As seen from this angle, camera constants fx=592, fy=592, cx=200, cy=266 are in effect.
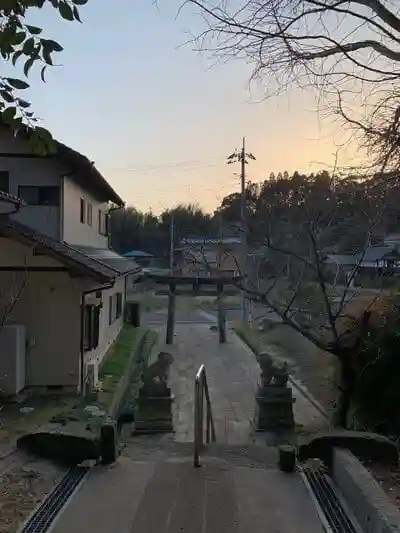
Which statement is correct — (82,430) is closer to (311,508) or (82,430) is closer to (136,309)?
(311,508)

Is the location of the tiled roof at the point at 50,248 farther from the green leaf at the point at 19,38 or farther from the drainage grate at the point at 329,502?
the green leaf at the point at 19,38

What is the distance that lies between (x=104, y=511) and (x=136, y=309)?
20.3 metres

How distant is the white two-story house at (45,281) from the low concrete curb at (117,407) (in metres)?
0.74

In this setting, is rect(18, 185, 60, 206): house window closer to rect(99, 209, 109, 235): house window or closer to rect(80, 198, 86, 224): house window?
rect(80, 198, 86, 224): house window

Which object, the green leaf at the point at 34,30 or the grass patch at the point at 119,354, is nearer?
the green leaf at the point at 34,30

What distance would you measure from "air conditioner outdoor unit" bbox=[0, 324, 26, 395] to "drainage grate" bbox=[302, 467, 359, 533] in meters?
5.94

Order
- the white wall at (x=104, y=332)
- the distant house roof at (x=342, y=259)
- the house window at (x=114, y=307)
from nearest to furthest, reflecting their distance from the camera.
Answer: the white wall at (x=104, y=332), the distant house roof at (x=342, y=259), the house window at (x=114, y=307)

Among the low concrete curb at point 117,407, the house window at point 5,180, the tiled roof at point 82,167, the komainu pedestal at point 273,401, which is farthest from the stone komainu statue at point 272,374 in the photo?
the house window at point 5,180

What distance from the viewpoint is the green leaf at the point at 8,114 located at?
2.25 meters

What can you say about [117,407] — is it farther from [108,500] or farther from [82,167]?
[108,500]

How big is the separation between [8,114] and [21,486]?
3.34 m

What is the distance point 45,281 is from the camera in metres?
10.4

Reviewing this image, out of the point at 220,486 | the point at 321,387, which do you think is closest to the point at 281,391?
the point at 321,387

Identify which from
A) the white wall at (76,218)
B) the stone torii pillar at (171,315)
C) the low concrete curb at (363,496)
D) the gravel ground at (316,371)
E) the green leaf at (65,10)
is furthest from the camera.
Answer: the stone torii pillar at (171,315)
